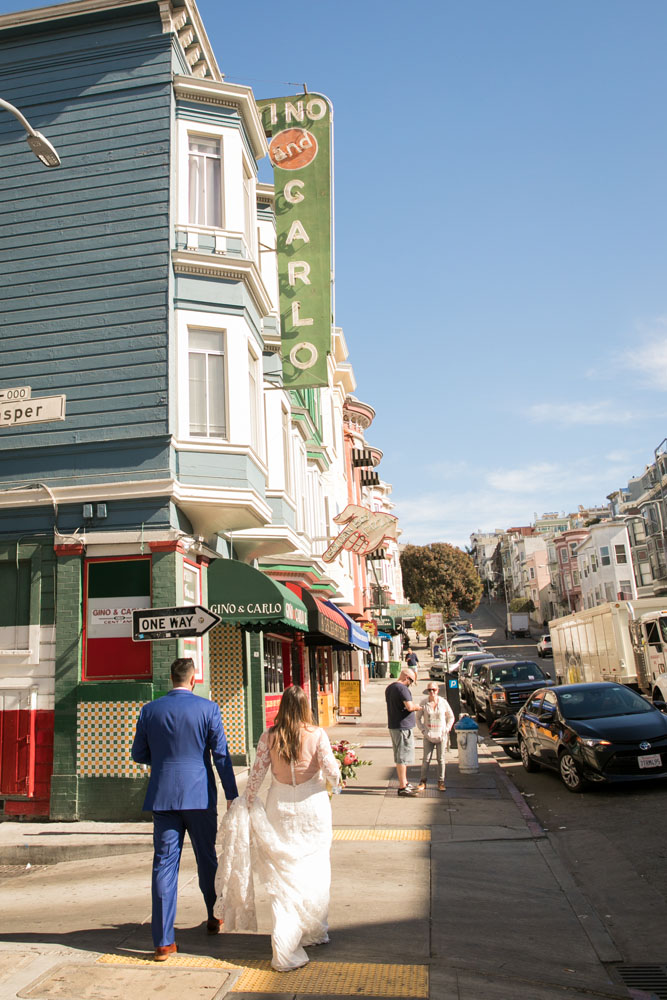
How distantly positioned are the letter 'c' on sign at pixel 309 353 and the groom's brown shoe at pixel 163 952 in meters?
10.0

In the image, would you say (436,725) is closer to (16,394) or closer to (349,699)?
(16,394)

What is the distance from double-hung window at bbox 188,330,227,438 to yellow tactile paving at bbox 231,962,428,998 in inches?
316

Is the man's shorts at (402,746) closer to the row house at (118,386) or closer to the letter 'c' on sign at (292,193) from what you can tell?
the row house at (118,386)

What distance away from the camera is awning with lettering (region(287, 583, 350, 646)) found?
16.0 meters

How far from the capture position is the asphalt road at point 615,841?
257 inches

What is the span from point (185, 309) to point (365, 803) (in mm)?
7470

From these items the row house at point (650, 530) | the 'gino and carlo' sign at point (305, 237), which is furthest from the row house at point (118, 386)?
the row house at point (650, 530)

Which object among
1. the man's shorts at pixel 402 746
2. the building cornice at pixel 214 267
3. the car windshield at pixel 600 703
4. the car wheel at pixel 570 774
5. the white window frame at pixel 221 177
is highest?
the white window frame at pixel 221 177

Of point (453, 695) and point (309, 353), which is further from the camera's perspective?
point (453, 695)

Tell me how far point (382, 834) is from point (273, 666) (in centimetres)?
797

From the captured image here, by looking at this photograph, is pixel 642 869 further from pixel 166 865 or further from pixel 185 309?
pixel 185 309

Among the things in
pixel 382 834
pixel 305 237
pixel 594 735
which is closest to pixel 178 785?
pixel 382 834

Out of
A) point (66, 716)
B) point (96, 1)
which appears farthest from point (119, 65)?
point (66, 716)

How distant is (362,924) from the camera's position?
19.9 ft
